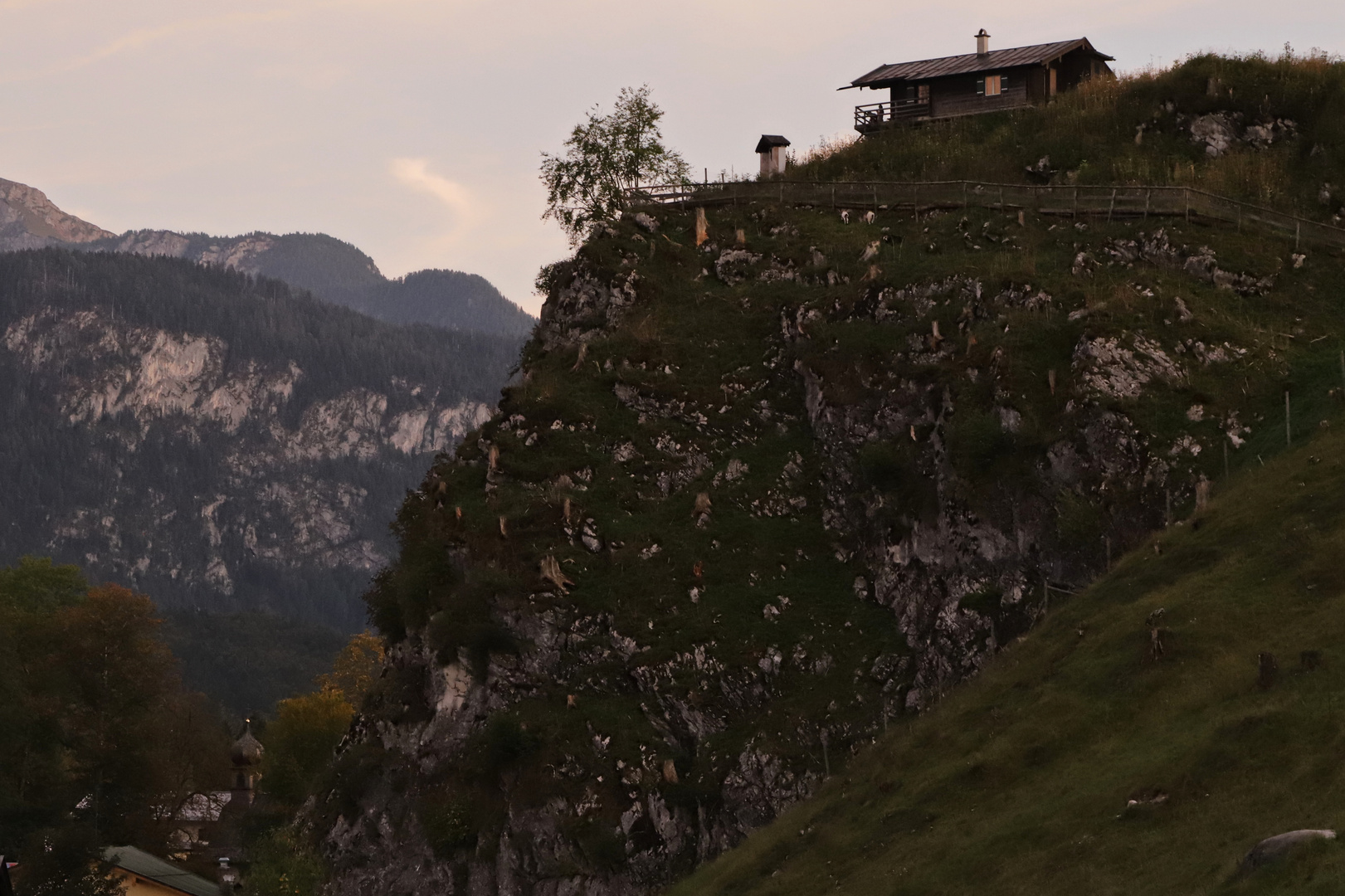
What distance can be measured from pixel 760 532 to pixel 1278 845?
145ft

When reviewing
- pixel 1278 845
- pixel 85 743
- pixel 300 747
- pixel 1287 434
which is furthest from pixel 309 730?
pixel 1278 845

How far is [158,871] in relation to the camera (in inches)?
4530

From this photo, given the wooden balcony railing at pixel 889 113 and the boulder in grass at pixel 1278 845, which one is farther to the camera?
the wooden balcony railing at pixel 889 113

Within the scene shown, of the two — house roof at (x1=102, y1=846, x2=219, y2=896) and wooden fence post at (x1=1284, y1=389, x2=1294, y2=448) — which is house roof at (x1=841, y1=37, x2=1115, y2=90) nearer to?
wooden fence post at (x1=1284, y1=389, x2=1294, y2=448)

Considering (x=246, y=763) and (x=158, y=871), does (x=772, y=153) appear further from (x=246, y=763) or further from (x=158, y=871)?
(x=246, y=763)

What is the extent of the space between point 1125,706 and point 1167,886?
1442 cm

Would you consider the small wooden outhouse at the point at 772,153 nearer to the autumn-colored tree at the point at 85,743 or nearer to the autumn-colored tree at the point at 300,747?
the autumn-colored tree at the point at 300,747

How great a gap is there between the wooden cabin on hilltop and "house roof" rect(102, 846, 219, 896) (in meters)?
69.3

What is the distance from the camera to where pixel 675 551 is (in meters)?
74.9

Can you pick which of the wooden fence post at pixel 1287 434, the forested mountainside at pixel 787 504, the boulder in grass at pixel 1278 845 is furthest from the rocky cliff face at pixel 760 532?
the boulder in grass at pixel 1278 845

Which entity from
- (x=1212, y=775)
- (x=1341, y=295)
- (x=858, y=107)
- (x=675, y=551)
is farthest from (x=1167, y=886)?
(x=858, y=107)

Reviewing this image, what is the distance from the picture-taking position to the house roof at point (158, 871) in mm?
113062

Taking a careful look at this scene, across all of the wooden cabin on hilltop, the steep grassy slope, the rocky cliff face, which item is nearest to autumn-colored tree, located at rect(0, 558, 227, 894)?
the rocky cliff face

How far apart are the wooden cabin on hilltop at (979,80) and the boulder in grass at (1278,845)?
72.4m
